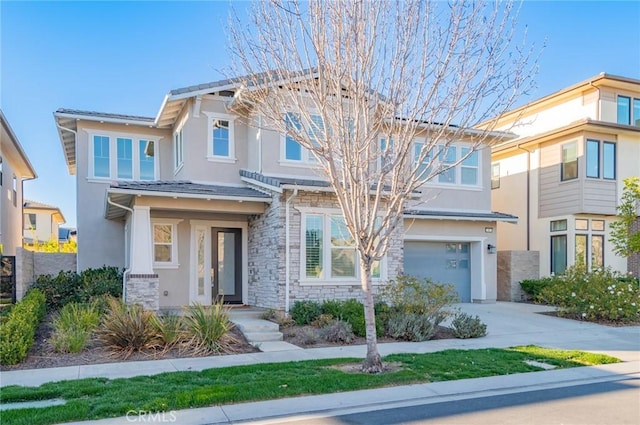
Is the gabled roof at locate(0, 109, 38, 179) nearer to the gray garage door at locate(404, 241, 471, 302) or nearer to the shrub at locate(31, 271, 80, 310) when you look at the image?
the shrub at locate(31, 271, 80, 310)

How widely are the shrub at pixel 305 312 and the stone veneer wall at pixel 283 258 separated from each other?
46 cm

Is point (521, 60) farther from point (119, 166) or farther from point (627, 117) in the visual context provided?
point (627, 117)

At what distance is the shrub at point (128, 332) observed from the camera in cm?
899

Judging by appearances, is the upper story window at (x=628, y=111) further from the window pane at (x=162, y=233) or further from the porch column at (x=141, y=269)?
the porch column at (x=141, y=269)

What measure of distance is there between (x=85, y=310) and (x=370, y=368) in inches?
266

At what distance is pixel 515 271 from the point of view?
732 inches

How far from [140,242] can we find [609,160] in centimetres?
1763

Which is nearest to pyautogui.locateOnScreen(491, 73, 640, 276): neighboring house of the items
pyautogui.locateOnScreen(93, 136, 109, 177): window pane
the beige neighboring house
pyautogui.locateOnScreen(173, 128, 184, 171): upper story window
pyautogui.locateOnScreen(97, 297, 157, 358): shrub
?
pyautogui.locateOnScreen(173, 128, 184, 171): upper story window

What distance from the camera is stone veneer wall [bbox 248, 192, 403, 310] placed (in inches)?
490

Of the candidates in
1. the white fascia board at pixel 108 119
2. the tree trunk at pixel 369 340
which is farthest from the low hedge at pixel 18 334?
the white fascia board at pixel 108 119

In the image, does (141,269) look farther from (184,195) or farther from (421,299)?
(421,299)

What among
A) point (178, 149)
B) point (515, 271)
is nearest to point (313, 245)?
point (178, 149)

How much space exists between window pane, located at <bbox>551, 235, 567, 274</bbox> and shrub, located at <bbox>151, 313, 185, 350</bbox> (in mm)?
15369

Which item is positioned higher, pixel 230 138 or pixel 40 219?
pixel 230 138
